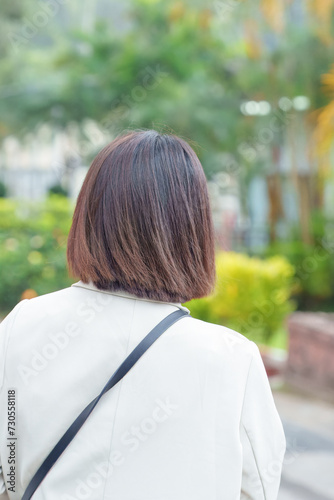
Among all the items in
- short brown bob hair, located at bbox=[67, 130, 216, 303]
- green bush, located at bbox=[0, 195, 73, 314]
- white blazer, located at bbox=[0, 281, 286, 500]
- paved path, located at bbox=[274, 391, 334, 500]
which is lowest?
paved path, located at bbox=[274, 391, 334, 500]

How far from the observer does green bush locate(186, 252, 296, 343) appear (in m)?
6.38

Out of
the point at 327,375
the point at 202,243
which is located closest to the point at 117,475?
the point at 202,243

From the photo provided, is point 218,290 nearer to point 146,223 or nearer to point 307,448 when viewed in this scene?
point 307,448

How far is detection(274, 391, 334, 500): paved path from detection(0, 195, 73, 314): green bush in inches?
112

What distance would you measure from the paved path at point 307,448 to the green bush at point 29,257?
2.83m

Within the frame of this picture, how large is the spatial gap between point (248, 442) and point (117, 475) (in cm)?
25

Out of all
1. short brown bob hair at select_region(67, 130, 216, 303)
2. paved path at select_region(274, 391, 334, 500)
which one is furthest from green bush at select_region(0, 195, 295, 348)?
short brown bob hair at select_region(67, 130, 216, 303)

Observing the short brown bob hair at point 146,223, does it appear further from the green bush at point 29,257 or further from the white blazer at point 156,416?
the green bush at point 29,257

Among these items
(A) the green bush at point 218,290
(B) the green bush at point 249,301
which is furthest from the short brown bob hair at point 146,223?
(B) the green bush at point 249,301

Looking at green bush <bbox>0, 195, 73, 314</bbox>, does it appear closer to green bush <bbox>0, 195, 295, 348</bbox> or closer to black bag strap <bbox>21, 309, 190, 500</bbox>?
green bush <bbox>0, 195, 295, 348</bbox>

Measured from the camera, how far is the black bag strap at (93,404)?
1079mm

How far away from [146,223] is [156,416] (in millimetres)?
356

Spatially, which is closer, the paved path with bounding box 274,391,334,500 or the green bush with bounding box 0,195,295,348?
the paved path with bounding box 274,391,334,500

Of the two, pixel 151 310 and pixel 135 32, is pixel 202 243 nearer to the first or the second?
pixel 151 310
